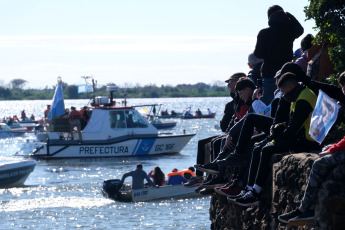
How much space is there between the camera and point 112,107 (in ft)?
132

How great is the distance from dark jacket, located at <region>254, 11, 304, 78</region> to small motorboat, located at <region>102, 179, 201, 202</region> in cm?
1419

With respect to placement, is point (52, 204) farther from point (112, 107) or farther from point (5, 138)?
point (5, 138)

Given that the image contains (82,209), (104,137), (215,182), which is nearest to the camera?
(215,182)

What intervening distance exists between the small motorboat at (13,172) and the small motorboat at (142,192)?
17.8 ft

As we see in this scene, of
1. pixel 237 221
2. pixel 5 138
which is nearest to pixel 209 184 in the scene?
pixel 237 221

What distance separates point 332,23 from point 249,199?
3.37m

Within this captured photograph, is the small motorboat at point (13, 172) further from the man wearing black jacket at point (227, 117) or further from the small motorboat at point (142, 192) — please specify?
the man wearing black jacket at point (227, 117)

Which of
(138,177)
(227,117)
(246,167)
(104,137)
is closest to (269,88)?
(227,117)

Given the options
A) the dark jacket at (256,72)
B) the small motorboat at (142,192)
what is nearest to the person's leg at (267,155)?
the dark jacket at (256,72)

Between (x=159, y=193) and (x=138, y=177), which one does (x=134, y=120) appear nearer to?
(x=159, y=193)

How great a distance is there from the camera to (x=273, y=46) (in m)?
11.0

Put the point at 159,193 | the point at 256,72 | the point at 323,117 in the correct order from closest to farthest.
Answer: the point at 323,117 < the point at 256,72 < the point at 159,193

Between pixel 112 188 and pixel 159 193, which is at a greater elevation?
pixel 112 188

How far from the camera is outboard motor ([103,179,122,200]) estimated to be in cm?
2528
